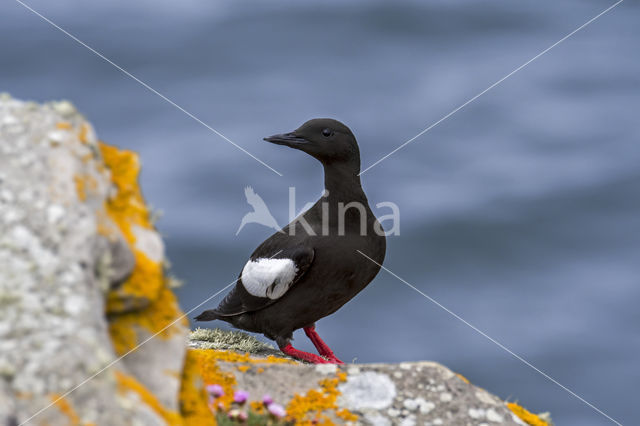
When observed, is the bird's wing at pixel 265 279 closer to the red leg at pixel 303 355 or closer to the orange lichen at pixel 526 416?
the red leg at pixel 303 355

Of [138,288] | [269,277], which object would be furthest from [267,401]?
[269,277]

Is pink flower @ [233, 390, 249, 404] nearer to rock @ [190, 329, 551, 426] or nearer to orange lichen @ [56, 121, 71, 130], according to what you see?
rock @ [190, 329, 551, 426]

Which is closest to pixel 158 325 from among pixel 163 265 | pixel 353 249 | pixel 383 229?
pixel 163 265

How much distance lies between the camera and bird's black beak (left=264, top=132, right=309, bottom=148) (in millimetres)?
7684

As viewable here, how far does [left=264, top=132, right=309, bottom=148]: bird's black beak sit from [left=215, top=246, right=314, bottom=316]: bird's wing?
0.95 m

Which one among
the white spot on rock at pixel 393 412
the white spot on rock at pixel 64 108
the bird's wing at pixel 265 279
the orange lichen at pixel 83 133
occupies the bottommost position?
the bird's wing at pixel 265 279

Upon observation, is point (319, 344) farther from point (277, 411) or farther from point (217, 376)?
point (277, 411)

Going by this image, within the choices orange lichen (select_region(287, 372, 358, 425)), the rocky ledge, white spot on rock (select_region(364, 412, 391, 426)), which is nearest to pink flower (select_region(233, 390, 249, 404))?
the rocky ledge

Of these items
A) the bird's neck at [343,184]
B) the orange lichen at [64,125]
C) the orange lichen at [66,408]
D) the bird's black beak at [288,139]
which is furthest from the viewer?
the bird's black beak at [288,139]

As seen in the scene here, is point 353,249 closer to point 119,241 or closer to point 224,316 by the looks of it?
point 224,316

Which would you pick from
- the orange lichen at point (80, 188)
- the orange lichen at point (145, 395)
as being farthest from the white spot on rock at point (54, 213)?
the orange lichen at point (145, 395)

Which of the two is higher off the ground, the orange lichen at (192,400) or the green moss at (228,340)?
the orange lichen at (192,400)

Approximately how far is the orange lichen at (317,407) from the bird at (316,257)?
2255 millimetres

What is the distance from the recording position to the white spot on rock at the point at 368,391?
5016mm
